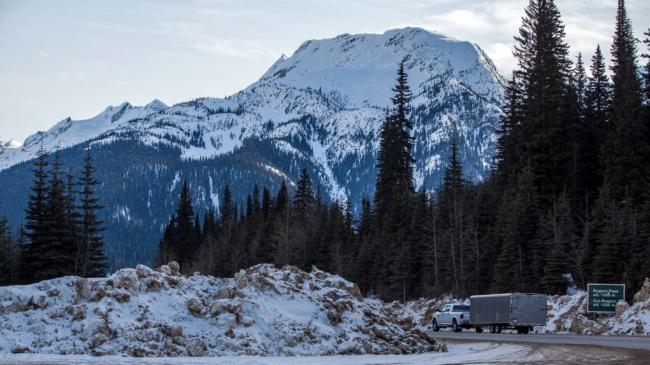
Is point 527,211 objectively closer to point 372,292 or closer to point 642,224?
point 642,224

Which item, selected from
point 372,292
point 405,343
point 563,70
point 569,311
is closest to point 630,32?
point 563,70

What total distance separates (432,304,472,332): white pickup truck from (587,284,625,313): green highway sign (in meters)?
8.51

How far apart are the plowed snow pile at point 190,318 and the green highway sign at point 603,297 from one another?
20.3 meters

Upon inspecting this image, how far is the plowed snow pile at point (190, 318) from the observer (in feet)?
76.3

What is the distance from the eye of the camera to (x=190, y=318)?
2545cm

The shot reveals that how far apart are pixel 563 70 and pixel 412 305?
30.6m

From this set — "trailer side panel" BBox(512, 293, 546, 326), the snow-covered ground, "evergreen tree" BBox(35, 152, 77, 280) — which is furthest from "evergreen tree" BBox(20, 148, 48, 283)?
the snow-covered ground

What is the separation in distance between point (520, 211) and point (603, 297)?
22.1 meters

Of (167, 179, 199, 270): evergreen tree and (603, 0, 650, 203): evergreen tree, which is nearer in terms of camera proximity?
(603, 0, 650, 203): evergreen tree

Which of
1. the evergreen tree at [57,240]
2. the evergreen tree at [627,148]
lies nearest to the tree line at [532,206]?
the evergreen tree at [627,148]

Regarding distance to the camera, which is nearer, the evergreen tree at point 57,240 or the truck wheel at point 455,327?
the truck wheel at point 455,327

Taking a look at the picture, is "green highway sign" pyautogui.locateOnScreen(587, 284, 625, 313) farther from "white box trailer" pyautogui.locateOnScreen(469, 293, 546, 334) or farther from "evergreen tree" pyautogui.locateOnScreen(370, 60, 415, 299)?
"evergreen tree" pyautogui.locateOnScreen(370, 60, 415, 299)

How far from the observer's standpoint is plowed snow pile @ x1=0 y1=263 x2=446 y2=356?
76.3 feet

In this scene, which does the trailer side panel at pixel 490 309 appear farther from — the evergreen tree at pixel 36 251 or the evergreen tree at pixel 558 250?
the evergreen tree at pixel 36 251
